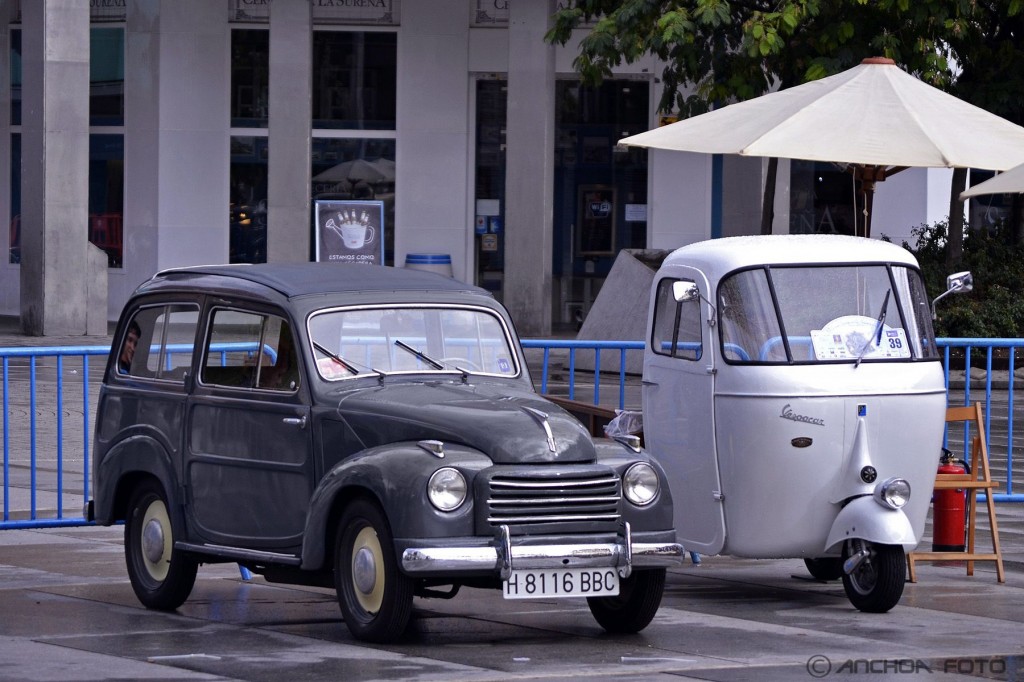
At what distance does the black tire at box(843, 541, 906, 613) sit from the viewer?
28.3 ft

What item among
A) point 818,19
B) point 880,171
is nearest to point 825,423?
point 880,171

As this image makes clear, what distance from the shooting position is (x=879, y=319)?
900cm

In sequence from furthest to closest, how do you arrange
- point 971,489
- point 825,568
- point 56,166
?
1. point 56,166
2. point 971,489
3. point 825,568

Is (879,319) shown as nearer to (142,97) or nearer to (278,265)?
(278,265)

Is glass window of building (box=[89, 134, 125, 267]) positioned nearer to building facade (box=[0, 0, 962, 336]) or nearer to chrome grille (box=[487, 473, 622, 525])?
building facade (box=[0, 0, 962, 336])

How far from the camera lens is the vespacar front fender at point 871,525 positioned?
336 inches

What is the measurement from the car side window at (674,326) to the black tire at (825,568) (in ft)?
4.94

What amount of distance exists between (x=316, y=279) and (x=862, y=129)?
4.01 metres

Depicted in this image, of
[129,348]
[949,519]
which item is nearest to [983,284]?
[949,519]

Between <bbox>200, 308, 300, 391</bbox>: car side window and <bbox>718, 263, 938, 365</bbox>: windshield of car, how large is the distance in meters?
2.23

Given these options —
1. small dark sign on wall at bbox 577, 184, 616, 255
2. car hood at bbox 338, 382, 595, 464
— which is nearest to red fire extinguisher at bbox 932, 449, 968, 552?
car hood at bbox 338, 382, 595, 464

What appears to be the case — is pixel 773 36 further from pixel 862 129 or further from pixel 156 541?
pixel 156 541

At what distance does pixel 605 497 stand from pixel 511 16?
21630 millimetres

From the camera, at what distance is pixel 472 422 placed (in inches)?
300
